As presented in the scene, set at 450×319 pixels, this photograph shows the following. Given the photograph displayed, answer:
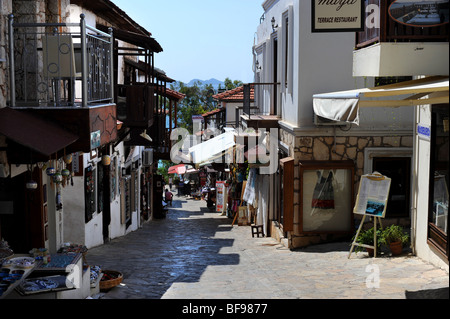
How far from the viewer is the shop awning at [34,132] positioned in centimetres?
784

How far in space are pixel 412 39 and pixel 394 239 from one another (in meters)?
4.01

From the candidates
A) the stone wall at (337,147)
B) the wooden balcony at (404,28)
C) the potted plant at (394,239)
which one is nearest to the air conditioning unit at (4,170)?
the wooden balcony at (404,28)

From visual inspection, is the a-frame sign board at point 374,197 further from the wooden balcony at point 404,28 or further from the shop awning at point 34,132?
the shop awning at point 34,132

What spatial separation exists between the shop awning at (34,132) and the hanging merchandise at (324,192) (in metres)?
7.55

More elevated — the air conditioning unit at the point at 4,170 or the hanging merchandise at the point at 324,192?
the air conditioning unit at the point at 4,170

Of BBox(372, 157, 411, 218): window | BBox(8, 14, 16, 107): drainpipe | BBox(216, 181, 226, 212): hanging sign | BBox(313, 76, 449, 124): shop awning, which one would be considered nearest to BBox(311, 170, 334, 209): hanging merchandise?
BBox(372, 157, 411, 218): window

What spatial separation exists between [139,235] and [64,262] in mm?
12631

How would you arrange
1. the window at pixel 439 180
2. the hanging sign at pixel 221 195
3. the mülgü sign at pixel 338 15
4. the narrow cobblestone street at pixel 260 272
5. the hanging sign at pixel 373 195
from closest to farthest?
the narrow cobblestone street at pixel 260 272 → the window at pixel 439 180 → the mülgü sign at pixel 338 15 → the hanging sign at pixel 373 195 → the hanging sign at pixel 221 195

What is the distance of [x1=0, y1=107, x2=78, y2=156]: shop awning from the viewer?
7.84m

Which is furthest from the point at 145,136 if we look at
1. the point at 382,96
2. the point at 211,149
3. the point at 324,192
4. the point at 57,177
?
the point at 382,96

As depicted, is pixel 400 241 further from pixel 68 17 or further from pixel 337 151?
pixel 68 17

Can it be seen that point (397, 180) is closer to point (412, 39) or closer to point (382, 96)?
point (382, 96)

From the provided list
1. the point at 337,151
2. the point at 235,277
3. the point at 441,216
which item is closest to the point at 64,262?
the point at 235,277

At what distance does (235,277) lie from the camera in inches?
442
